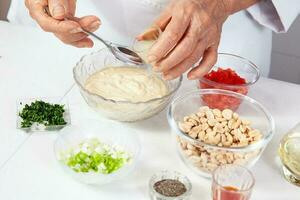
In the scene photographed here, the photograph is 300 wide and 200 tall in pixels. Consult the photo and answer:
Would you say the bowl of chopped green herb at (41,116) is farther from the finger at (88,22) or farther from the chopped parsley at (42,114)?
the finger at (88,22)

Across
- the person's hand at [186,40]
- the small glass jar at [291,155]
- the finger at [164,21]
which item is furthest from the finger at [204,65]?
the small glass jar at [291,155]

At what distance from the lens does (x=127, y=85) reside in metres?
1.17

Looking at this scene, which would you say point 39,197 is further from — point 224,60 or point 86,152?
point 224,60

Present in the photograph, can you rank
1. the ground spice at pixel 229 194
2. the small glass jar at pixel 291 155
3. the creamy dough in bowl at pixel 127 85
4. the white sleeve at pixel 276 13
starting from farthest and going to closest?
the white sleeve at pixel 276 13, the creamy dough in bowl at pixel 127 85, the small glass jar at pixel 291 155, the ground spice at pixel 229 194

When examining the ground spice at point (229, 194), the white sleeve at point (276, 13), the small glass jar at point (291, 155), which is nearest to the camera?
the ground spice at point (229, 194)

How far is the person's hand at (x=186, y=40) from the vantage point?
1034 millimetres

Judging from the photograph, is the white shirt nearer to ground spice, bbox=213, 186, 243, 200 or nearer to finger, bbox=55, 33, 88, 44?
finger, bbox=55, 33, 88, 44

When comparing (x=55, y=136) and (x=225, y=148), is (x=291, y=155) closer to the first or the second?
(x=225, y=148)

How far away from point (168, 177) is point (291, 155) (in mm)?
257

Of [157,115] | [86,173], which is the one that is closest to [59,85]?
[157,115]

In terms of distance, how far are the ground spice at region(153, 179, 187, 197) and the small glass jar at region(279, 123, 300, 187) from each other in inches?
8.9

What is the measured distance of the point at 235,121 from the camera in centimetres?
107

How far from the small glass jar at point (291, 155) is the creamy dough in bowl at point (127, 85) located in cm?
29

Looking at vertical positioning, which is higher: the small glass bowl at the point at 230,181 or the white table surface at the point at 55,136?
the small glass bowl at the point at 230,181
